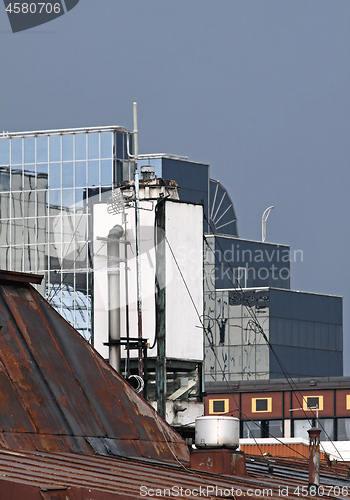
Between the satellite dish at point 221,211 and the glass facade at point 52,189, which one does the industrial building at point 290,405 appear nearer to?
the glass facade at point 52,189

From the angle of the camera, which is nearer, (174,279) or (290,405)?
(174,279)

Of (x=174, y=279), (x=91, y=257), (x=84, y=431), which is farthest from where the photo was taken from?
(x=91, y=257)

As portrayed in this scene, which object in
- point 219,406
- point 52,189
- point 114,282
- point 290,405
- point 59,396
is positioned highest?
point 52,189

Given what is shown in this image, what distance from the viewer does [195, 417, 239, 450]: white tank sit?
17.8m

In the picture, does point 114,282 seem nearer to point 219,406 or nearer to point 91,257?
point 91,257

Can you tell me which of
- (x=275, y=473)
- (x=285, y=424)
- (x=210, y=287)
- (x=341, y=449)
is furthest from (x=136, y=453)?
(x=210, y=287)

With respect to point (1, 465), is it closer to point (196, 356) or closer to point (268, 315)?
point (196, 356)

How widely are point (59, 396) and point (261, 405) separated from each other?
5896 centimetres

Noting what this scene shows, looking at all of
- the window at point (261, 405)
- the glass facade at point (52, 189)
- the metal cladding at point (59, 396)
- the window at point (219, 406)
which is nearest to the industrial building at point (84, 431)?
the metal cladding at point (59, 396)

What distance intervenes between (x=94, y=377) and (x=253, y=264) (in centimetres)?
12066

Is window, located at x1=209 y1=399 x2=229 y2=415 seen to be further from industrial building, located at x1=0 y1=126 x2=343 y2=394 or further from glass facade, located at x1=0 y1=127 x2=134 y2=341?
glass facade, located at x1=0 y1=127 x2=134 y2=341

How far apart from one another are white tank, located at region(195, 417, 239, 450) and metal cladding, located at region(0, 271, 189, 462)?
1202 mm

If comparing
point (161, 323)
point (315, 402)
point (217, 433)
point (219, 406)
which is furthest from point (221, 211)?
point (217, 433)

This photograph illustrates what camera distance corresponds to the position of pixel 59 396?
58.9 feet
